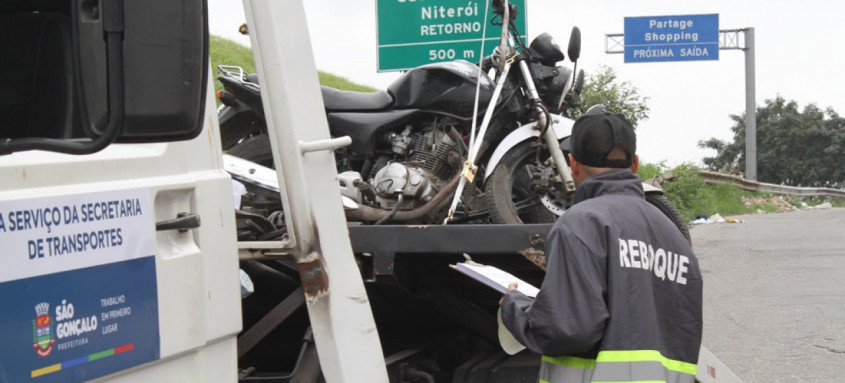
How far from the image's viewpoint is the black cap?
279cm

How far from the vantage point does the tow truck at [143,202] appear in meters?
1.56

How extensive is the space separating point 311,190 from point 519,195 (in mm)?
3232

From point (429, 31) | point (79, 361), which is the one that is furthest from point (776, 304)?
point (79, 361)

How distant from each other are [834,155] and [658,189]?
132 ft

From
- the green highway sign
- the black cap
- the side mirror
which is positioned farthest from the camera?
the green highway sign

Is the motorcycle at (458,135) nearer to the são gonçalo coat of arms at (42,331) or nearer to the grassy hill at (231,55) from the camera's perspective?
the são gonçalo coat of arms at (42,331)

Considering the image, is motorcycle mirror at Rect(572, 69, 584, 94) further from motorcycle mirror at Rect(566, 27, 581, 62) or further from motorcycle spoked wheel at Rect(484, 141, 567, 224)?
motorcycle spoked wheel at Rect(484, 141, 567, 224)

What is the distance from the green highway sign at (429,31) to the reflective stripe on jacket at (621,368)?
6.74 metres

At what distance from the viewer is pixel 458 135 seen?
219 inches

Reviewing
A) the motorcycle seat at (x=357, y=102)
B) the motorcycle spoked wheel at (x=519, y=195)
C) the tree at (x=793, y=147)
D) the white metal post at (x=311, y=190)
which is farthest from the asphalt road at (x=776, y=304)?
the tree at (x=793, y=147)

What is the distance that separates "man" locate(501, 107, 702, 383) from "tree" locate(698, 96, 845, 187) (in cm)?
4004

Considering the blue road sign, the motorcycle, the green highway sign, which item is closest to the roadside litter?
the blue road sign

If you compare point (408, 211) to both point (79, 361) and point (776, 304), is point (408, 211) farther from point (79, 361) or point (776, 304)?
point (776, 304)

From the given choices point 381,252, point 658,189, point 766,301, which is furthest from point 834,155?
point 381,252
